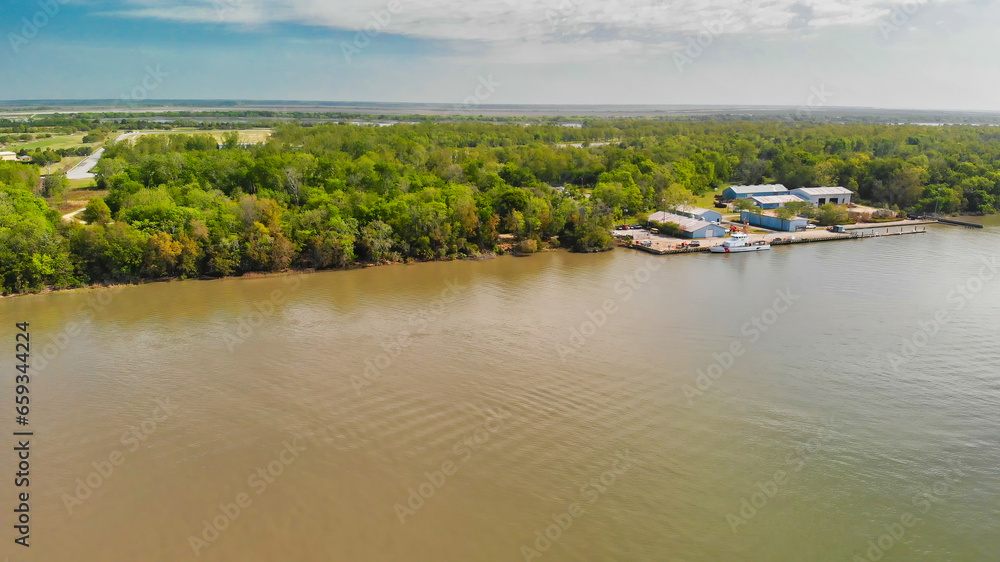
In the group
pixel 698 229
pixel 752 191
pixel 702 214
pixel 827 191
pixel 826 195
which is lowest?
pixel 698 229

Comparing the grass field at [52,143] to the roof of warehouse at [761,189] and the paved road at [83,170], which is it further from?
the roof of warehouse at [761,189]

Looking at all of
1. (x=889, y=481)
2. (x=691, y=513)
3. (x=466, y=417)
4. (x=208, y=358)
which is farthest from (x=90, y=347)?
(x=889, y=481)

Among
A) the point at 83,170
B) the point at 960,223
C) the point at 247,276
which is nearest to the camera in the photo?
the point at 247,276

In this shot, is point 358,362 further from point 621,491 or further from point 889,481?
point 889,481

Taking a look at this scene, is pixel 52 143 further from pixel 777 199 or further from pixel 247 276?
pixel 777 199

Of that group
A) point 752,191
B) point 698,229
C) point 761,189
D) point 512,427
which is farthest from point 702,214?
point 512,427

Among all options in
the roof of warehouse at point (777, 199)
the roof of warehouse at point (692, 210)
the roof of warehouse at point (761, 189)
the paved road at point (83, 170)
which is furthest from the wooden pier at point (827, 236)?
the paved road at point (83, 170)
